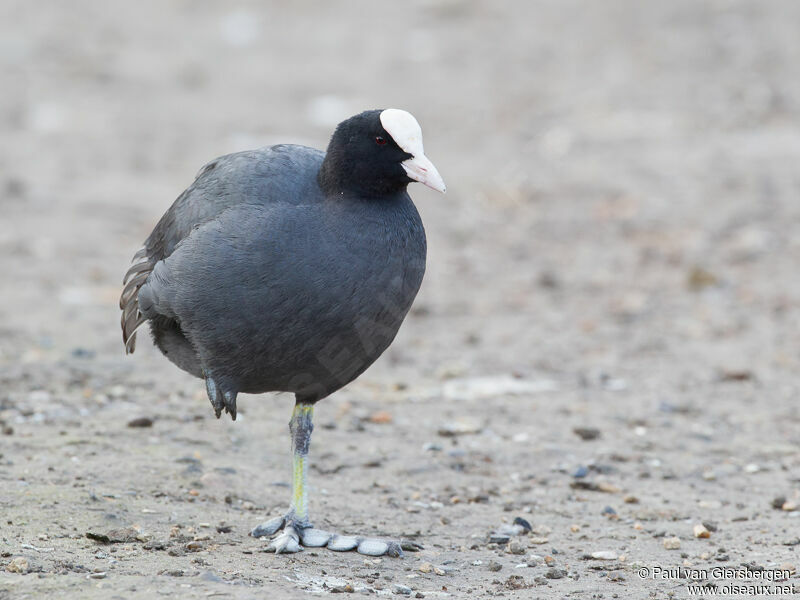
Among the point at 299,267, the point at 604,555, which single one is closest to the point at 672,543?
the point at 604,555

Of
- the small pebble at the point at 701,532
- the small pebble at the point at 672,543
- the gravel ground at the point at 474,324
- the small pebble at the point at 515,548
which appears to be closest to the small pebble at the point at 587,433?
the gravel ground at the point at 474,324

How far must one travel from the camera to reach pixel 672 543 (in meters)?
5.33

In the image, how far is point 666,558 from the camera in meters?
5.16

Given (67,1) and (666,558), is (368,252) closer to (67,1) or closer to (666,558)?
(666,558)

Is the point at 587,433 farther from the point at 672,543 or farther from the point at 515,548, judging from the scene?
the point at 515,548

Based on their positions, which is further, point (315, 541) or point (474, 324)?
point (474, 324)

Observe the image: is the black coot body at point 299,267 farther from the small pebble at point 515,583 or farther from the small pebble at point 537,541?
the small pebble at point 537,541

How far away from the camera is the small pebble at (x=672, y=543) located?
17.4 feet

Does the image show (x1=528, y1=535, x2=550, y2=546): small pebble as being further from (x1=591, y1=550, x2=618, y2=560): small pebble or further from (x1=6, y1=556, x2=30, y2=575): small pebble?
(x1=6, y1=556, x2=30, y2=575): small pebble

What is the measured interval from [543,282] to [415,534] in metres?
4.98

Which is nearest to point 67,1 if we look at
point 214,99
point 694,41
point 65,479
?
point 214,99

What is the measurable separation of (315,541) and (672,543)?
1.61 metres

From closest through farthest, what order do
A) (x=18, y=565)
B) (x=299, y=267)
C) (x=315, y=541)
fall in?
(x=18, y=565) < (x=299, y=267) < (x=315, y=541)

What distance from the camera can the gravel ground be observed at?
5156mm
